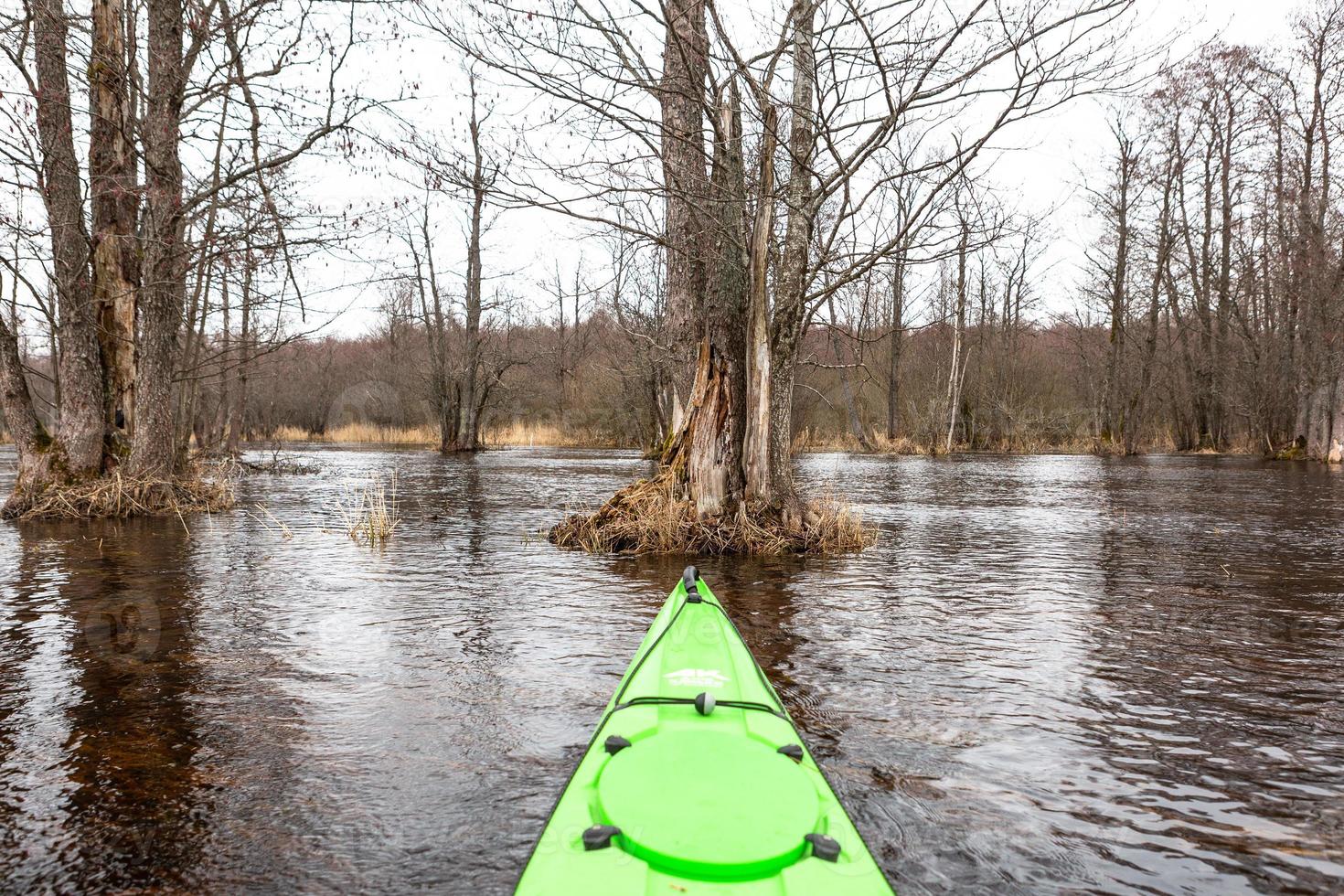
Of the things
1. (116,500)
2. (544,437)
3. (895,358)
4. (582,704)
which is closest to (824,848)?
(582,704)

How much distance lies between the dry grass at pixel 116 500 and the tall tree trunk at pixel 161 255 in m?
0.25

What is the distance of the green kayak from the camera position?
2045 millimetres

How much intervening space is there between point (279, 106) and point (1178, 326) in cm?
2972

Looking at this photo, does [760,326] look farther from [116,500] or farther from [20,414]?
[20,414]

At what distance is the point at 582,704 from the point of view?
4559 mm

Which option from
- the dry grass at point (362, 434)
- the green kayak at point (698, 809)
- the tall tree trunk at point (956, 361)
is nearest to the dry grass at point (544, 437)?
the dry grass at point (362, 434)

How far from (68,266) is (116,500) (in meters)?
3.09

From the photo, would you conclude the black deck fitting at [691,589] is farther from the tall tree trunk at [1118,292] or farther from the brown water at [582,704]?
the tall tree trunk at [1118,292]

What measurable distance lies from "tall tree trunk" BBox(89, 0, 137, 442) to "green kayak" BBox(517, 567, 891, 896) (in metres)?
10.6

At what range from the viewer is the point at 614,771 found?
252cm

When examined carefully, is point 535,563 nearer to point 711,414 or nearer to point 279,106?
point 711,414

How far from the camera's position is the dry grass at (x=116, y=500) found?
11.6 m

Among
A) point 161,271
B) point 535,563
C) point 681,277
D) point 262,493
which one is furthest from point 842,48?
point 262,493

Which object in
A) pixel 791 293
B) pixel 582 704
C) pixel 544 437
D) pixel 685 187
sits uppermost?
pixel 685 187
